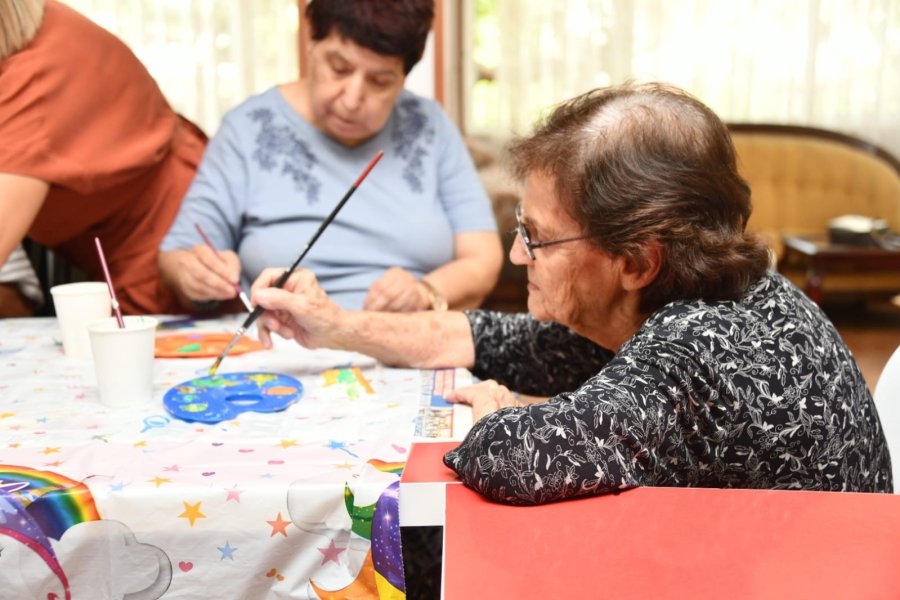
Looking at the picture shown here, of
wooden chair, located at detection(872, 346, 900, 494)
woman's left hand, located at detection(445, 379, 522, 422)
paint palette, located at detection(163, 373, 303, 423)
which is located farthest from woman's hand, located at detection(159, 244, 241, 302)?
wooden chair, located at detection(872, 346, 900, 494)

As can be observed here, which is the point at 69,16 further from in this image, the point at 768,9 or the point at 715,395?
the point at 768,9

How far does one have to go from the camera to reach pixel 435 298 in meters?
1.65

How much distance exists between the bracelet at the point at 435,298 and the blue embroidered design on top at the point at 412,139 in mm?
254

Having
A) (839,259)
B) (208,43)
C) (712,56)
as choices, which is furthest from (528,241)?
(712,56)

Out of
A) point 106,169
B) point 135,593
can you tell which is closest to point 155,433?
point 135,593

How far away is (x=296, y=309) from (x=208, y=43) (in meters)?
3.87

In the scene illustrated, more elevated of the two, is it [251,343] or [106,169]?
[106,169]

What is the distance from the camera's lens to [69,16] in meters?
1.65

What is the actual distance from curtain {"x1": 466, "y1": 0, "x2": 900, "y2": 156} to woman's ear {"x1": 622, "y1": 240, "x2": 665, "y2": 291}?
170 inches

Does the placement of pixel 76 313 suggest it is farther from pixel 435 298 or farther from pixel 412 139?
pixel 412 139

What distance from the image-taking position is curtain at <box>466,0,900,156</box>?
5.17 metres

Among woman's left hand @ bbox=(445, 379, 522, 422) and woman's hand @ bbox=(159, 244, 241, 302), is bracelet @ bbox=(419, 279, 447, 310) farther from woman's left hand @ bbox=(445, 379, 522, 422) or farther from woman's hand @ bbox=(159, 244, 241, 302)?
woman's left hand @ bbox=(445, 379, 522, 422)

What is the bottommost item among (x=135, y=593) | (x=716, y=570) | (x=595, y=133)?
(x=135, y=593)

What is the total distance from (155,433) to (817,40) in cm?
523
